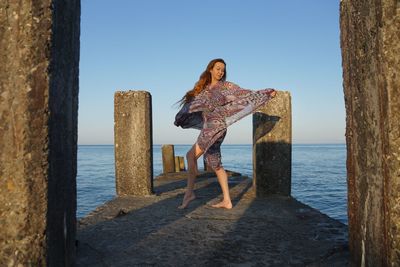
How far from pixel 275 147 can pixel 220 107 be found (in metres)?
1.29

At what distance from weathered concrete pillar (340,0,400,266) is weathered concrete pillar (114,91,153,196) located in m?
3.96

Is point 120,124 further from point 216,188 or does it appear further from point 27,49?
point 27,49

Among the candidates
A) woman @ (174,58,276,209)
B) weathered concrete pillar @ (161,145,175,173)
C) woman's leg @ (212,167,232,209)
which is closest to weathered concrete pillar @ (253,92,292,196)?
woman @ (174,58,276,209)

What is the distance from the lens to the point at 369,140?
2061 millimetres

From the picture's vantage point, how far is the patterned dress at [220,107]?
477 centimetres

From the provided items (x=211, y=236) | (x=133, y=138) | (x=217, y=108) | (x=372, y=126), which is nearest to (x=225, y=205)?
(x=217, y=108)

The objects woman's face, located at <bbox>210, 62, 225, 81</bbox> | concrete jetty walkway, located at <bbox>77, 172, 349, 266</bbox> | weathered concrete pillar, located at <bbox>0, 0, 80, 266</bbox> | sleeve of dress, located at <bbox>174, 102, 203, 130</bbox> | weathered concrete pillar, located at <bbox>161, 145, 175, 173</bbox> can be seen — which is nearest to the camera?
weathered concrete pillar, located at <bbox>0, 0, 80, 266</bbox>

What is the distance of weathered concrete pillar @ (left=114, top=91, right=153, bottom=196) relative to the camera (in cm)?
591

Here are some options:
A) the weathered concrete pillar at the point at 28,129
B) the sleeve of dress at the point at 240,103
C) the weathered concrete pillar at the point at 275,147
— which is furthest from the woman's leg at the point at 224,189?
the weathered concrete pillar at the point at 28,129

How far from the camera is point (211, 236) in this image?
11.1 feet

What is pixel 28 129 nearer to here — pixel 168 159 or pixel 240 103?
pixel 240 103

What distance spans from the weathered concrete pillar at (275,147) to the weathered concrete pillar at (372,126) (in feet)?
9.97

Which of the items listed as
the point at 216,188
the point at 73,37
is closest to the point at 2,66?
the point at 73,37

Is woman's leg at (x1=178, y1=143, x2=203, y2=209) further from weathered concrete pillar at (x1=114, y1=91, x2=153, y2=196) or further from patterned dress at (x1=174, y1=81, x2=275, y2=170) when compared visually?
weathered concrete pillar at (x1=114, y1=91, x2=153, y2=196)
